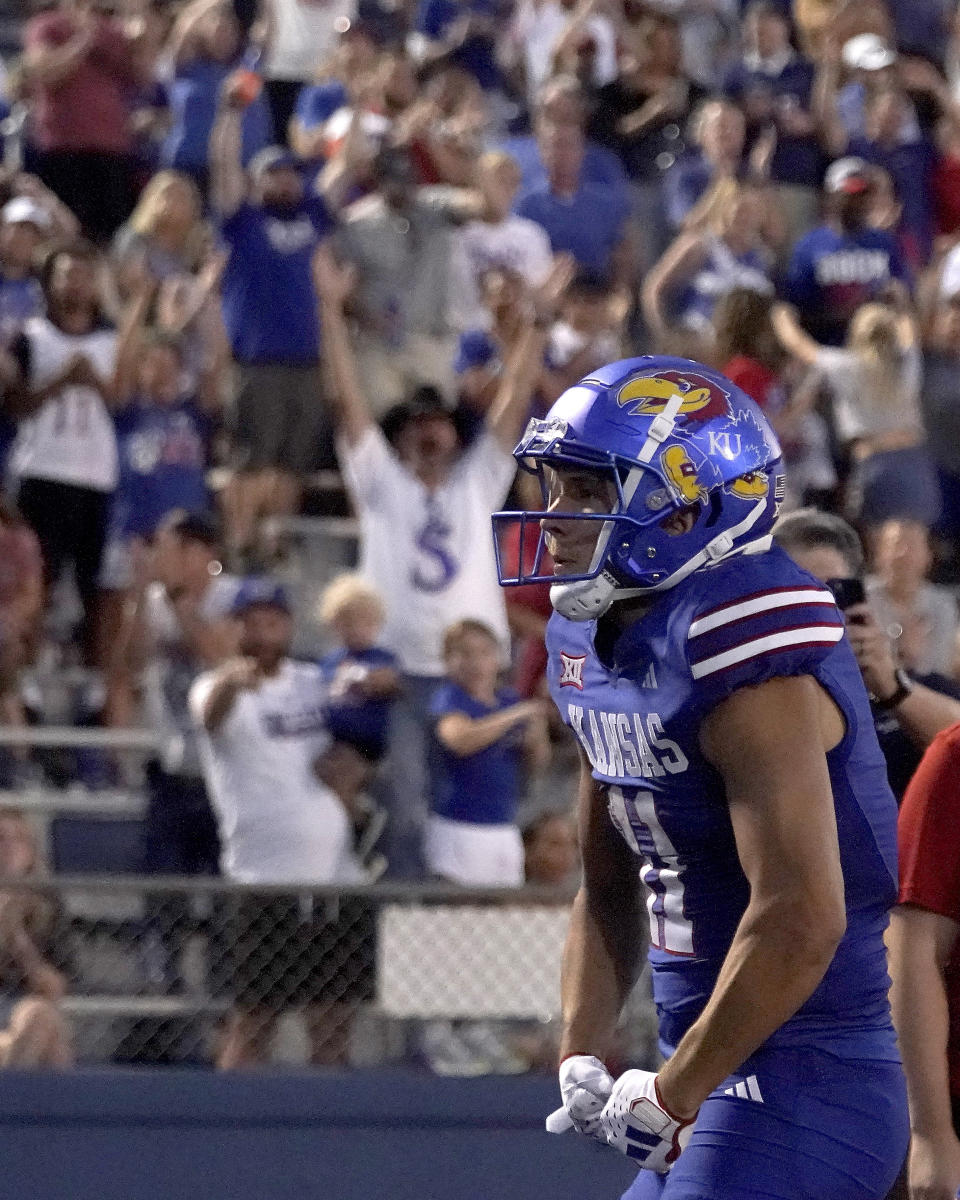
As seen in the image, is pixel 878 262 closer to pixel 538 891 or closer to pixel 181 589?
pixel 181 589

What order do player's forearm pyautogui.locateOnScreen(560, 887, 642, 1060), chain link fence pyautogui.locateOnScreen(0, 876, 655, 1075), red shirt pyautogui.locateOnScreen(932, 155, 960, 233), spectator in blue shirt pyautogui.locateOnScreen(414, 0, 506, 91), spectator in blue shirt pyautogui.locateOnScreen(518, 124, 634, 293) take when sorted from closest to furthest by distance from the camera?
player's forearm pyautogui.locateOnScreen(560, 887, 642, 1060)
chain link fence pyautogui.locateOnScreen(0, 876, 655, 1075)
spectator in blue shirt pyautogui.locateOnScreen(518, 124, 634, 293)
red shirt pyautogui.locateOnScreen(932, 155, 960, 233)
spectator in blue shirt pyautogui.locateOnScreen(414, 0, 506, 91)

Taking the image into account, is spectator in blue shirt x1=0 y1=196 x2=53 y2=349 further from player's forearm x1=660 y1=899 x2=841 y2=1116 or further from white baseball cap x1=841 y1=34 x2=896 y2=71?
player's forearm x1=660 y1=899 x2=841 y2=1116

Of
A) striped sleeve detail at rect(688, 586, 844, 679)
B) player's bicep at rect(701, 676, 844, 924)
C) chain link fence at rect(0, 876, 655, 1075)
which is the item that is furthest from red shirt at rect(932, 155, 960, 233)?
player's bicep at rect(701, 676, 844, 924)

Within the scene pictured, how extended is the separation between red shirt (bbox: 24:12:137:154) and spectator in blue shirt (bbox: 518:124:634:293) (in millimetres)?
1842

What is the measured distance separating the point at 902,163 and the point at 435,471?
150 inches

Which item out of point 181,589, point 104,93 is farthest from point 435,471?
point 104,93

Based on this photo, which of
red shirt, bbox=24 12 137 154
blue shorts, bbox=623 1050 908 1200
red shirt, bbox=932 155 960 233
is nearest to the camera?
blue shorts, bbox=623 1050 908 1200

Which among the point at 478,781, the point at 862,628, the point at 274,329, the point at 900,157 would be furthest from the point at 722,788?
the point at 900,157

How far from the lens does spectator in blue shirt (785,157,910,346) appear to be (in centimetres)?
870

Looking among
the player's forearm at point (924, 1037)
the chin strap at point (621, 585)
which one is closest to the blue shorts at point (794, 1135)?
the player's forearm at point (924, 1037)

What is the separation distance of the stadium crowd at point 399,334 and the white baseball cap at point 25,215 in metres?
0.02

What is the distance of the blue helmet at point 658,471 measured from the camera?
8.93 ft

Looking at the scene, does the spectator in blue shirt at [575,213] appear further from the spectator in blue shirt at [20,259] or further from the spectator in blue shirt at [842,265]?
the spectator in blue shirt at [20,259]

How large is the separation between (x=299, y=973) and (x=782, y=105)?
230 inches
